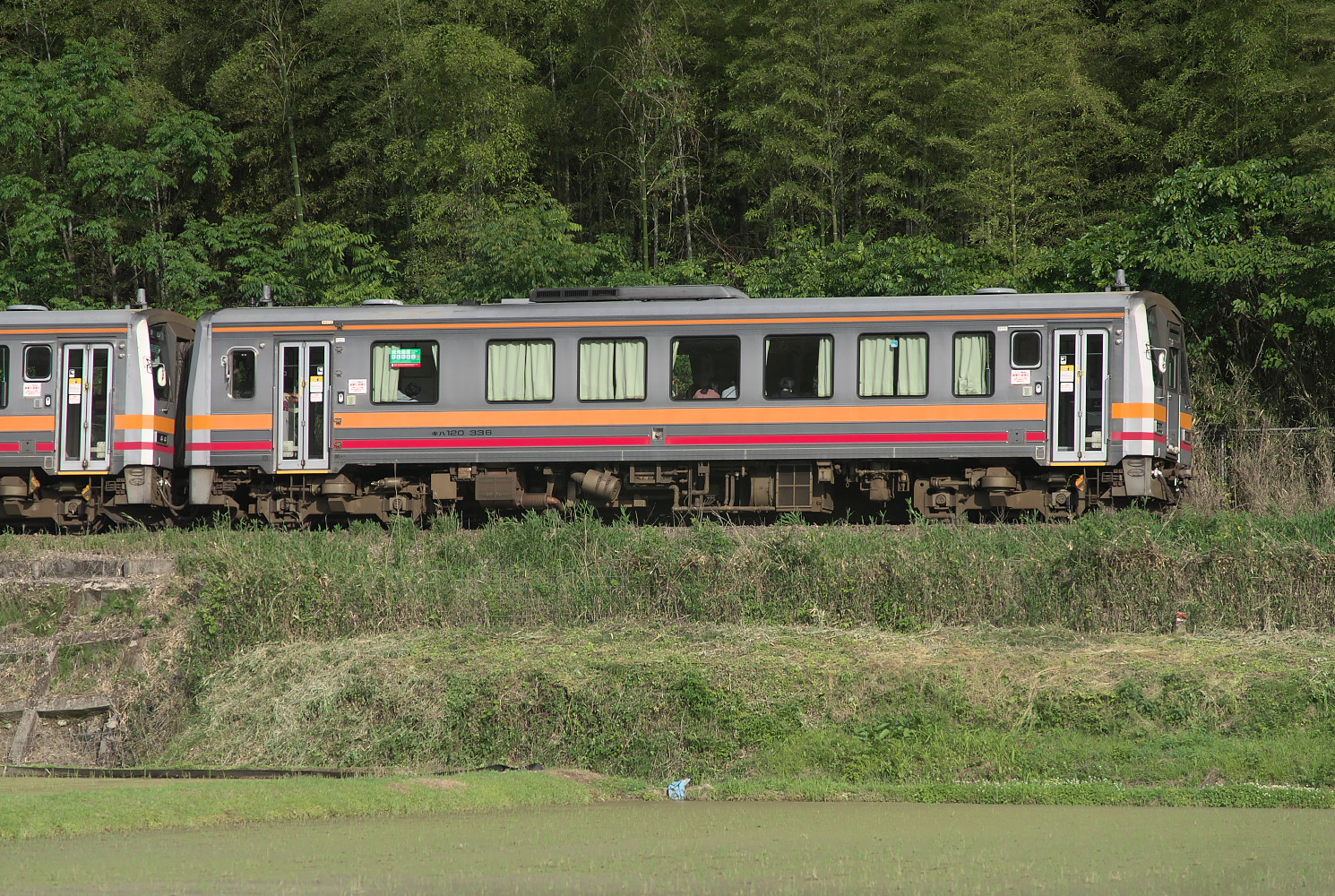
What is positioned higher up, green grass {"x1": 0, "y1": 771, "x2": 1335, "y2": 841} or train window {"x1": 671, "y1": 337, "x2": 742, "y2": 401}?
train window {"x1": 671, "y1": 337, "x2": 742, "y2": 401}

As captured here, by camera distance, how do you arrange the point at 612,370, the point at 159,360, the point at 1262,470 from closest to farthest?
the point at 612,370 < the point at 159,360 < the point at 1262,470

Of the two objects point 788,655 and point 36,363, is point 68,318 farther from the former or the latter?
point 788,655

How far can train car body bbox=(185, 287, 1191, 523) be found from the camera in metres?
16.2

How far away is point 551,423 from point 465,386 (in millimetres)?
1185

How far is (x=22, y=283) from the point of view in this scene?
24844 mm

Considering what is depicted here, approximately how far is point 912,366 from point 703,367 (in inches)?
99.4

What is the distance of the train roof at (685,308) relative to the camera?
16.2m

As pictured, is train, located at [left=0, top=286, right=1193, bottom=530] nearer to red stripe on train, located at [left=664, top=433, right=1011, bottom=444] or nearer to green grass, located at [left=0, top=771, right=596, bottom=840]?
red stripe on train, located at [left=664, top=433, right=1011, bottom=444]

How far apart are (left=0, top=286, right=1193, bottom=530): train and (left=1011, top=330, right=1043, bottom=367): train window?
0.9 inches

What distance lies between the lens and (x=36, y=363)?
17312 mm

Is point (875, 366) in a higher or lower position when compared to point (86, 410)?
higher

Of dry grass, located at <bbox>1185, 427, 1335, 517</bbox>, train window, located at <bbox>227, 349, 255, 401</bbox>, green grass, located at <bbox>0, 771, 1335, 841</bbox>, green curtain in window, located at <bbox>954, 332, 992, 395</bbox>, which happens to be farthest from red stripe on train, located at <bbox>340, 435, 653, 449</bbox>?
dry grass, located at <bbox>1185, 427, 1335, 517</bbox>

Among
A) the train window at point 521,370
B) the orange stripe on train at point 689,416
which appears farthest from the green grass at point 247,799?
the train window at point 521,370

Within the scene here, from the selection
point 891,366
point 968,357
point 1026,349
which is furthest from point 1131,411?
point 891,366
